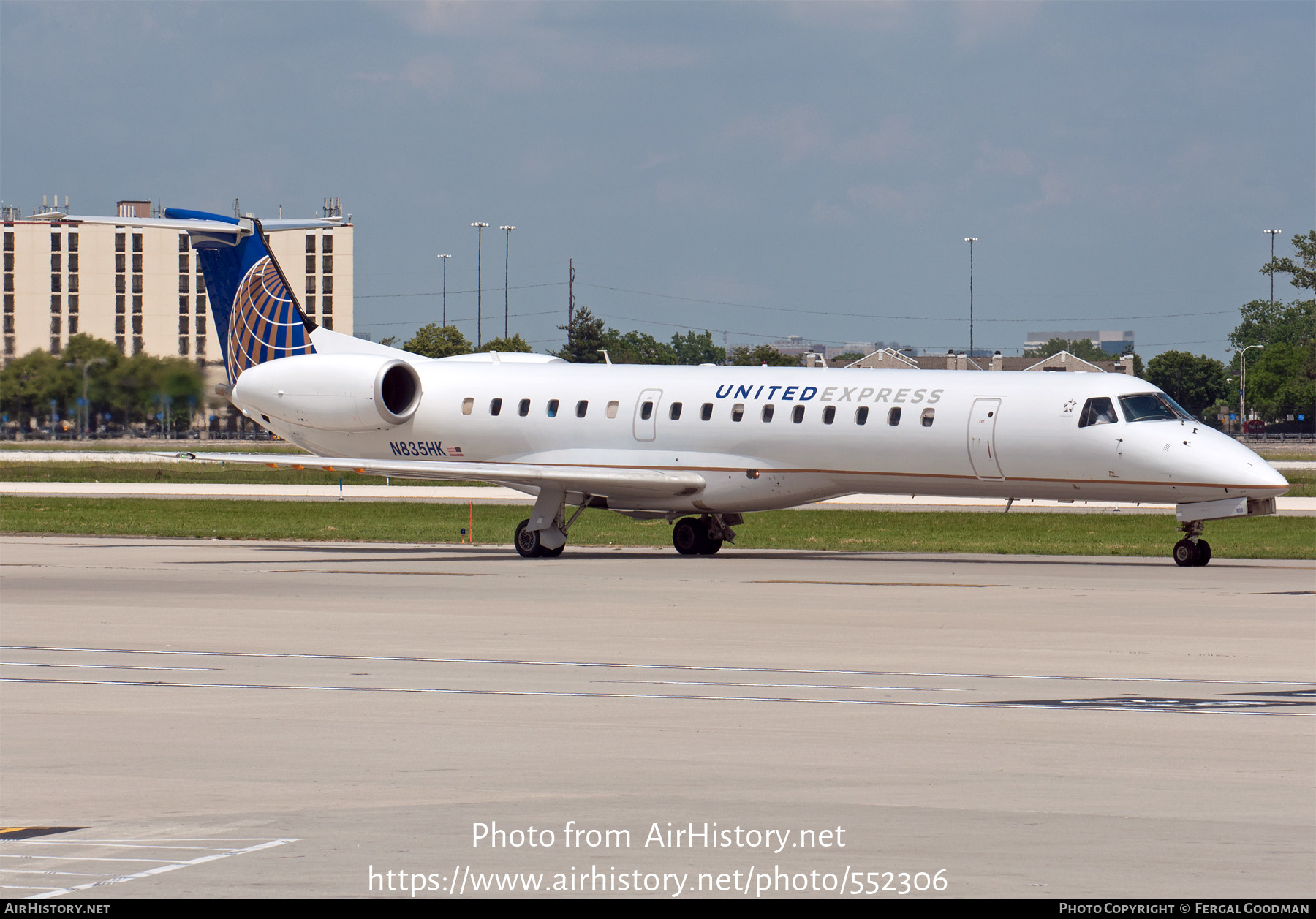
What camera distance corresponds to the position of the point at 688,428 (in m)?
31.2

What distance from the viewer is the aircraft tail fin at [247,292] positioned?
35.7 m

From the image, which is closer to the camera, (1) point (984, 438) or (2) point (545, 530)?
(1) point (984, 438)

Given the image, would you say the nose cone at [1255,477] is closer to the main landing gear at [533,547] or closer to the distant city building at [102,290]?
the main landing gear at [533,547]

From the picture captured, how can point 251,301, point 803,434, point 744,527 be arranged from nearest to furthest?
point 803,434 < point 251,301 < point 744,527

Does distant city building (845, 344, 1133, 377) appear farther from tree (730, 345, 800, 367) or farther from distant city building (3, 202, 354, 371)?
distant city building (3, 202, 354, 371)

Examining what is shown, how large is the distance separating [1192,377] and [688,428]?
155 metres

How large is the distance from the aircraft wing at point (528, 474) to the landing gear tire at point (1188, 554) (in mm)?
8326

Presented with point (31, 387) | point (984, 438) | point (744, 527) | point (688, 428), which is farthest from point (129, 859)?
point (31, 387)

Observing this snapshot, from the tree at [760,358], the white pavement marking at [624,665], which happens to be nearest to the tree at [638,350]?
the tree at [760,358]

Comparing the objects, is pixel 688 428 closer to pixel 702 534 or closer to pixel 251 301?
pixel 702 534

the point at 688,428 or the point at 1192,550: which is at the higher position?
the point at 688,428

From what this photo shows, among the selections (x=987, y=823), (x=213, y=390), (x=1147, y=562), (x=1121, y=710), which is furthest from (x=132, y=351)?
(x=987, y=823)
